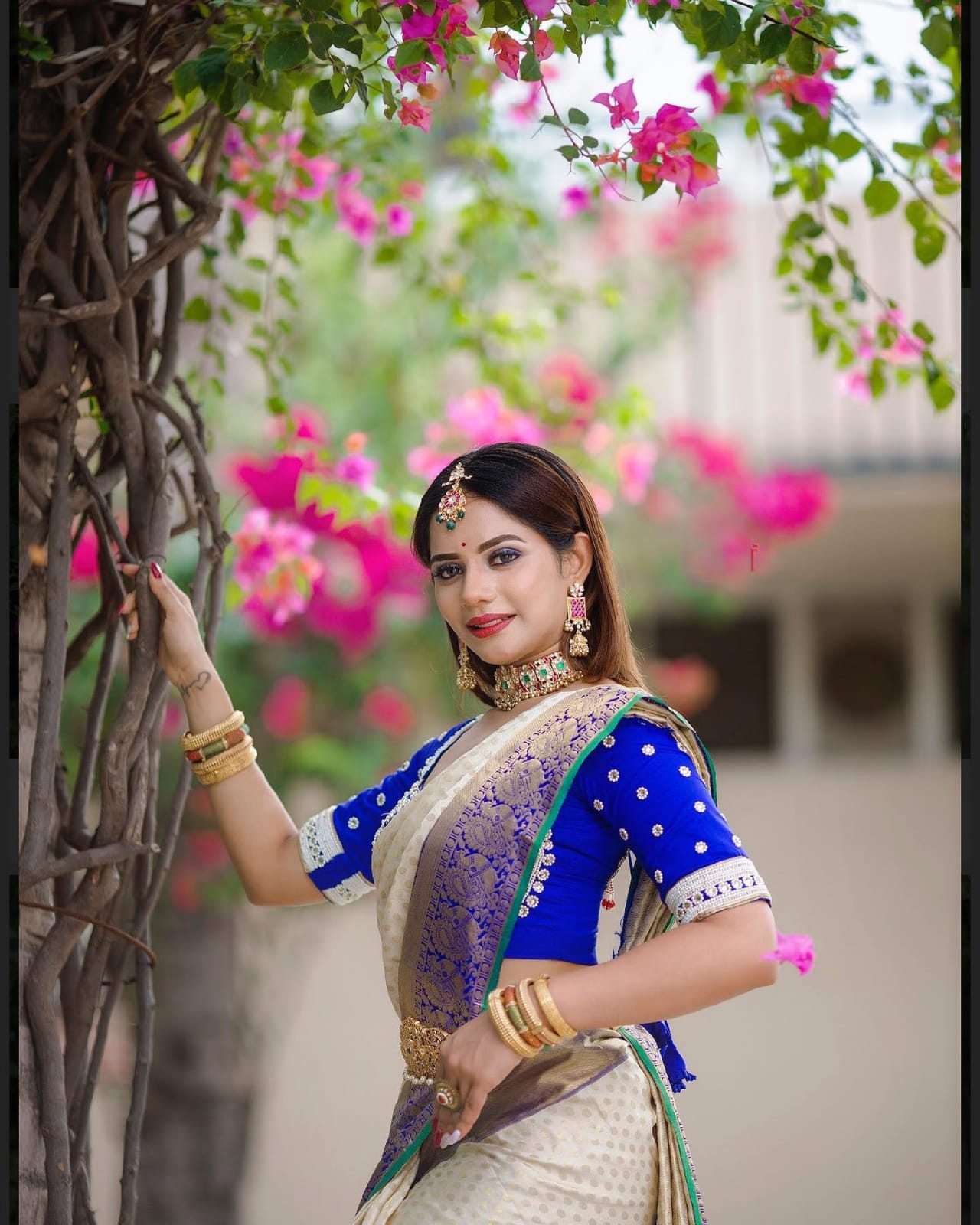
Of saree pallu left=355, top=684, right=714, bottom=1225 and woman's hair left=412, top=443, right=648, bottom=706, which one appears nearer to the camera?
saree pallu left=355, top=684, right=714, bottom=1225

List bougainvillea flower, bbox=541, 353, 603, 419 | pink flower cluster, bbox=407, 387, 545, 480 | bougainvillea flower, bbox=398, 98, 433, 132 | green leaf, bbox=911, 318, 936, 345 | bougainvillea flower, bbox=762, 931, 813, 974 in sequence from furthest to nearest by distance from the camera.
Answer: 1. bougainvillea flower, bbox=541, 353, 603, 419
2. pink flower cluster, bbox=407, 387, 545, 480
3. green leaf, bbox=911, 318, 936, 345
4. bougainvillea flower, bbox=398, 98, 433, 132
5. bougainvillea flower, bbox=762, 931, 813, 974

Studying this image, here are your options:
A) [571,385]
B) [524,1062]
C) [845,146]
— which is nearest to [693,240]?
[571,385]

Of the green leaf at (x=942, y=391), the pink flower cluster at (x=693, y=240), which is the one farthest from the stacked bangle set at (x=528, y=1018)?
the pink flower cluster at (x=693, y=240)

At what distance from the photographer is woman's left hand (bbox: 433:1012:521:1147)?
4.75 feet

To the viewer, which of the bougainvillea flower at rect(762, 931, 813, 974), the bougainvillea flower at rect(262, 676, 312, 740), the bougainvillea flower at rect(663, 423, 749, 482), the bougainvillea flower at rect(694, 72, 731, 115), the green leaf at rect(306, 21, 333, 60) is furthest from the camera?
the bougainvillea flower at rect(663, 423, 749, 482)

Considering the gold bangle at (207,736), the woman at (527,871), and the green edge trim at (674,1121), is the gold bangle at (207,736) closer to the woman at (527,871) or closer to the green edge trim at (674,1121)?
the woman at (527,871)

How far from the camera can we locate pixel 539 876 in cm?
161

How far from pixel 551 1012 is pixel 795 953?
25 centimetres

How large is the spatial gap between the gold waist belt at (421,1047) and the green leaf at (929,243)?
1267 mm

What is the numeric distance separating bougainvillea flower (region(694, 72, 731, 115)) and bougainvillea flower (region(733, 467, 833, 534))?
2.53m

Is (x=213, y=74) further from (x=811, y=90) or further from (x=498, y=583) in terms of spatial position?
(x=811, y=90)

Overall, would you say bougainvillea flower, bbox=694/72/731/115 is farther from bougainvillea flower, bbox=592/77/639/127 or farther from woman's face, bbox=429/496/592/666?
woman's face, bbox=429/496/592/666

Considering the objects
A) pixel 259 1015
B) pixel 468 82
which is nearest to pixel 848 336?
pixel 468 82

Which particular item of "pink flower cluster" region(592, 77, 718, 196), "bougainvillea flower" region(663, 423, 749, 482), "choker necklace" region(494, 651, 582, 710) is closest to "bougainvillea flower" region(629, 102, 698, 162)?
"pink flower cluster" region(592, 77, 718, 196)
